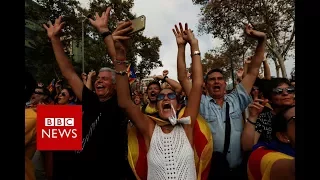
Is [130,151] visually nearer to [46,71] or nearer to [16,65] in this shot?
[16,65]

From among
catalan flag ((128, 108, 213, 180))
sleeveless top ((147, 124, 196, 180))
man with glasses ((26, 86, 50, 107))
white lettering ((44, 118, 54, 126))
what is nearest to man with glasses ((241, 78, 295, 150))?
catalan flag ((128, 108, 213, 180))

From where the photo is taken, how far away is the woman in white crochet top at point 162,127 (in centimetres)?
226

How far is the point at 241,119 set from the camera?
3.04 meters

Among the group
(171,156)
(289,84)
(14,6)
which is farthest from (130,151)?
(289,84)

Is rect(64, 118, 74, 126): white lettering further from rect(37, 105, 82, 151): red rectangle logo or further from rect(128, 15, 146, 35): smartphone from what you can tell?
rect(128, 15, 146, 35): smartphone

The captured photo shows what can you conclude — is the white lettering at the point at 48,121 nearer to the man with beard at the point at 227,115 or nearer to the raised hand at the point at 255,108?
the man with beard at the point at 227,115

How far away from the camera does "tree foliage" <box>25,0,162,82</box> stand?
1572 centimetres

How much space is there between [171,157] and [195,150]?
0.32 meters

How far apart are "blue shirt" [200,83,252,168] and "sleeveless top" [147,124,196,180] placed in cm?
58

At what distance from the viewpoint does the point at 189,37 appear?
2.86m

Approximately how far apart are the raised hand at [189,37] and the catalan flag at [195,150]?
56cm

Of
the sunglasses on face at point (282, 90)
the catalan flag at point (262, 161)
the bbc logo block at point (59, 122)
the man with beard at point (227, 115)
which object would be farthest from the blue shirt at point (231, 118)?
the bbc logo block at point (59, 122)

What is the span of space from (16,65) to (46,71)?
18.5 meters
